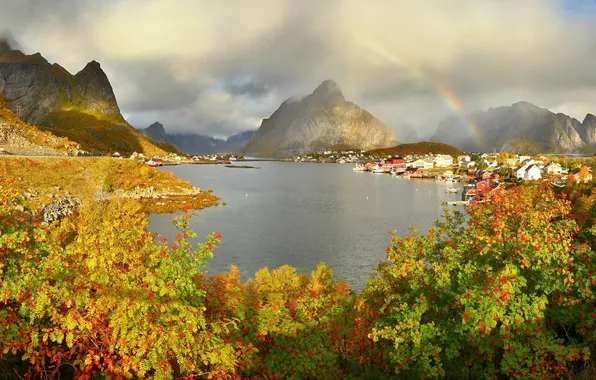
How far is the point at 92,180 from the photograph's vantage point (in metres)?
96.8

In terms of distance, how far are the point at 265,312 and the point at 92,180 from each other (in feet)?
316

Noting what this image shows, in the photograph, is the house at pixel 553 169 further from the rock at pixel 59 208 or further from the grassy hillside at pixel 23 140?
the grassy hillside at pixel 23 140

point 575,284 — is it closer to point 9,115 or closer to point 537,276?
point 537,276

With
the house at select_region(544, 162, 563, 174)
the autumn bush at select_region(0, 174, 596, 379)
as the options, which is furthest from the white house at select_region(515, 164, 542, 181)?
the autumn bush at select_region(0, 174, 596, 379)

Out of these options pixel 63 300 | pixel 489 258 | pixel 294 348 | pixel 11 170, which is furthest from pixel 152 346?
pixel 11 170

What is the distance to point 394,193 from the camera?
137125 millimetres

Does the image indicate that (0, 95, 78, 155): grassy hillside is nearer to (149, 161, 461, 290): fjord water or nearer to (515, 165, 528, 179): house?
(149, 161, 461, 290): fjord water

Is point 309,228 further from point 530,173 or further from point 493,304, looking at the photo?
point 530,173

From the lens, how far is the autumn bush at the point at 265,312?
10.4m

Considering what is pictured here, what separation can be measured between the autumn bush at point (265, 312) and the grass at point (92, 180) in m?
66.4

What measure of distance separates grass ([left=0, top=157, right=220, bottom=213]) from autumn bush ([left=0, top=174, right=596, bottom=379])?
6638 centimetres

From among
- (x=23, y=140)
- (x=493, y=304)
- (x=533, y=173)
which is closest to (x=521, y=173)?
(x=533, y=173)

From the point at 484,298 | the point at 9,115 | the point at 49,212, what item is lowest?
the point at 49,212

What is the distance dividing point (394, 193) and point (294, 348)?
417ft
